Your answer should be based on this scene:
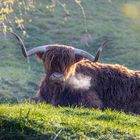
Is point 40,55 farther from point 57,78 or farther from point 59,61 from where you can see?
point 57,78

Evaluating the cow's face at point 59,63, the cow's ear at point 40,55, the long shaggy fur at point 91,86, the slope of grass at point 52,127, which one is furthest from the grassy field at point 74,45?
the cow's ear at point 40,55

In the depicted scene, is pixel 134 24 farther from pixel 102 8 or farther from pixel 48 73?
pixel 48 73

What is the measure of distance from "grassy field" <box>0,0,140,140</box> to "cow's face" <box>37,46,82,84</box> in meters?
0.87

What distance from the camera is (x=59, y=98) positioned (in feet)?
47.5

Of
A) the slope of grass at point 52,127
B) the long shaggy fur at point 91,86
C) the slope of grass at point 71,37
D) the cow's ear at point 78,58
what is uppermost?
the slope of grass at point 52,127

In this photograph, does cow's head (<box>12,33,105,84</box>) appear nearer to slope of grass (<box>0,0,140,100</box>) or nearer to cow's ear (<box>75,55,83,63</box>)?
cow's ear (<box>75,55,83,63</box>)

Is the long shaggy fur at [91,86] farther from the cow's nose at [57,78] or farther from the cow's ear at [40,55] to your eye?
the cow's nose at [57,78]

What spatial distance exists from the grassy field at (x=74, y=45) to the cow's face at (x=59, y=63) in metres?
0.87

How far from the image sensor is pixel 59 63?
14.4 m

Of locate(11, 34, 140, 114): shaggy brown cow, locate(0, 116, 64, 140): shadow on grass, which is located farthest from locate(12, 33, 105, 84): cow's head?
locate(0, 116, 64, 140): shadow on grass

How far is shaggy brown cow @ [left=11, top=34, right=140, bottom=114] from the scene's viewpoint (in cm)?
1439

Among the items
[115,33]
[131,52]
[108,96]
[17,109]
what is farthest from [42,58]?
[115,33]

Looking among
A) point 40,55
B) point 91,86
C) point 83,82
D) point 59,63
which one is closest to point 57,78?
point 59,63

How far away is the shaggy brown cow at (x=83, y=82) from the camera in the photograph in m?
14.4
